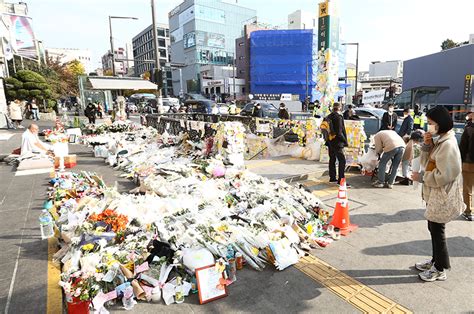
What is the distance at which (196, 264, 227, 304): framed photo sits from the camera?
3.30 meters

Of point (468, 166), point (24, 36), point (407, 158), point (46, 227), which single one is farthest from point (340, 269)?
point (24, 36)

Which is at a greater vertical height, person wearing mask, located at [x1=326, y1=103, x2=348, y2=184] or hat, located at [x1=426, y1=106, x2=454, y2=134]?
hat, located at [x1=426, y1=106, x2=454, y2=134]

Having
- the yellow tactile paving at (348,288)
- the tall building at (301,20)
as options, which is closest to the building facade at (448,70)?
the yellow tactile paving at (348,288)

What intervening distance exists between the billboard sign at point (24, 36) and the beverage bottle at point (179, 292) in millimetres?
50475

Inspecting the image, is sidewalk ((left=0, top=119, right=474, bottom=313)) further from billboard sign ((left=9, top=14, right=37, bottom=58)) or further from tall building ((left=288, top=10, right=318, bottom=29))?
tall building ((left=288, top=10, right=318, bottom=29))

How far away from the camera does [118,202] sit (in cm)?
484

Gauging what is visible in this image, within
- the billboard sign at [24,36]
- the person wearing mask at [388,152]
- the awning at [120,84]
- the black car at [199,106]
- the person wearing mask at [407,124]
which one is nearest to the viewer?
the person wearing mask at [388,152]

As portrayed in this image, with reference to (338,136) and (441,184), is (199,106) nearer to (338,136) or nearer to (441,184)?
(338,136)

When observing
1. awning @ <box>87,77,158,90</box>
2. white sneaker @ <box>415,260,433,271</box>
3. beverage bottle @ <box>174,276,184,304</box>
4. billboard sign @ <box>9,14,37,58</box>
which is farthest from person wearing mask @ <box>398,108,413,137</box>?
billboard sign @ <box>9,14,37,58</box>

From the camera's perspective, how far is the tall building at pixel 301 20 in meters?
69.1

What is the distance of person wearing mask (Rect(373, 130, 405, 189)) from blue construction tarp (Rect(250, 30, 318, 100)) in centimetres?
4864

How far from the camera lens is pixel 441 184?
336 cm

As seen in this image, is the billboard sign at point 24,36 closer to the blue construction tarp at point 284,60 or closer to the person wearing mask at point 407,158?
the blue construction tarp at point 284,60

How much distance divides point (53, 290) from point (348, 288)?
11.2 feet
